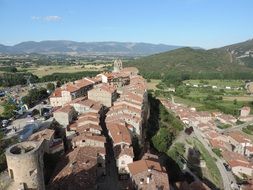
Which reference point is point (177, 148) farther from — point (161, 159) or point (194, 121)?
point (194, 121)

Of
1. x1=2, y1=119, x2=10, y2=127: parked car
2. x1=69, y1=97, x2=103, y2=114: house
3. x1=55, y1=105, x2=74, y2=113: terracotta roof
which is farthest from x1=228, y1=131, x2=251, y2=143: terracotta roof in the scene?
x1=2, y1=119, x2=10, y2=127: parked car

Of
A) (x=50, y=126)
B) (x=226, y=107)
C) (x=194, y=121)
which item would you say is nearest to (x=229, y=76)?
(x=226, y=107)

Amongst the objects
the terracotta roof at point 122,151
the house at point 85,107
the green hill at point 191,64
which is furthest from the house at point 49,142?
the green hill at point 191,64

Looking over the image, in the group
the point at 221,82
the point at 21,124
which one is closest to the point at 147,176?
the point at 21,124

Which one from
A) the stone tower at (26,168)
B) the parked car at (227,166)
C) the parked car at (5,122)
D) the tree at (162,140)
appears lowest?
the parked car at (227,166)

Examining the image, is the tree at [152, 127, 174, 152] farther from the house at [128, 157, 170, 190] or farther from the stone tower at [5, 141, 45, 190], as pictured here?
the stone tower at [5, 141, 45, 190]

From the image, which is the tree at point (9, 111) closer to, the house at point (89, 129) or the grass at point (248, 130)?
the house at point (89, 129)
